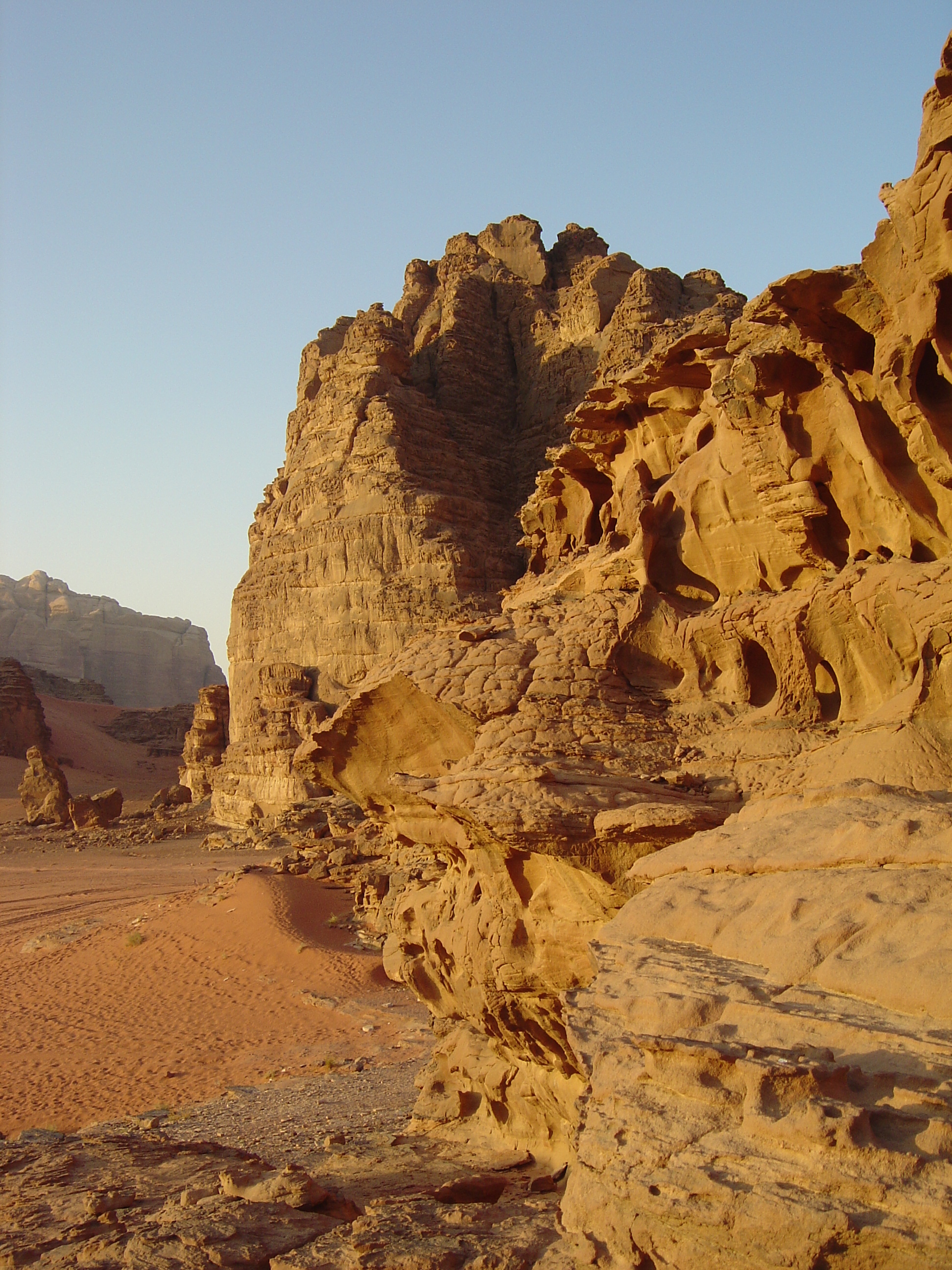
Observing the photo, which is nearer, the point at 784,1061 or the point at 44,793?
the point at 784,1061

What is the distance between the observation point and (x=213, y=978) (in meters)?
13.6

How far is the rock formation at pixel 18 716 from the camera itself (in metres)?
48.1

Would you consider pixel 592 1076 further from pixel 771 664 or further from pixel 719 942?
pixel 771 664

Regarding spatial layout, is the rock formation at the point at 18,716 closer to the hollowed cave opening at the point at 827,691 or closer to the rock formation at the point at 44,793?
the rock formation at the point at 44,793

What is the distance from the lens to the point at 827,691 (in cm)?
618

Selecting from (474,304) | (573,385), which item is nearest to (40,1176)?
(573,385)

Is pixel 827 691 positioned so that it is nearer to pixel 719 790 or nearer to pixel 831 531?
pixel 719 790

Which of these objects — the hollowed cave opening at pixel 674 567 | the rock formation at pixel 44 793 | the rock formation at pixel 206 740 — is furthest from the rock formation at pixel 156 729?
the hollowed cave opening at pixel 674 567

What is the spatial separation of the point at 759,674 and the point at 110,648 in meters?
83.8

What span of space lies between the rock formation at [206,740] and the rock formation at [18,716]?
47.1ft

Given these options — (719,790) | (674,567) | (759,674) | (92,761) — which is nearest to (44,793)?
(92,761)

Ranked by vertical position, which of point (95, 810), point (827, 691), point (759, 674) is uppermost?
point (759, 674)

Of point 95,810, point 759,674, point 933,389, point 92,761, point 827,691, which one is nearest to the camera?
point 933,389

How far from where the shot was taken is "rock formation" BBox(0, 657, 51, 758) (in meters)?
48.1
